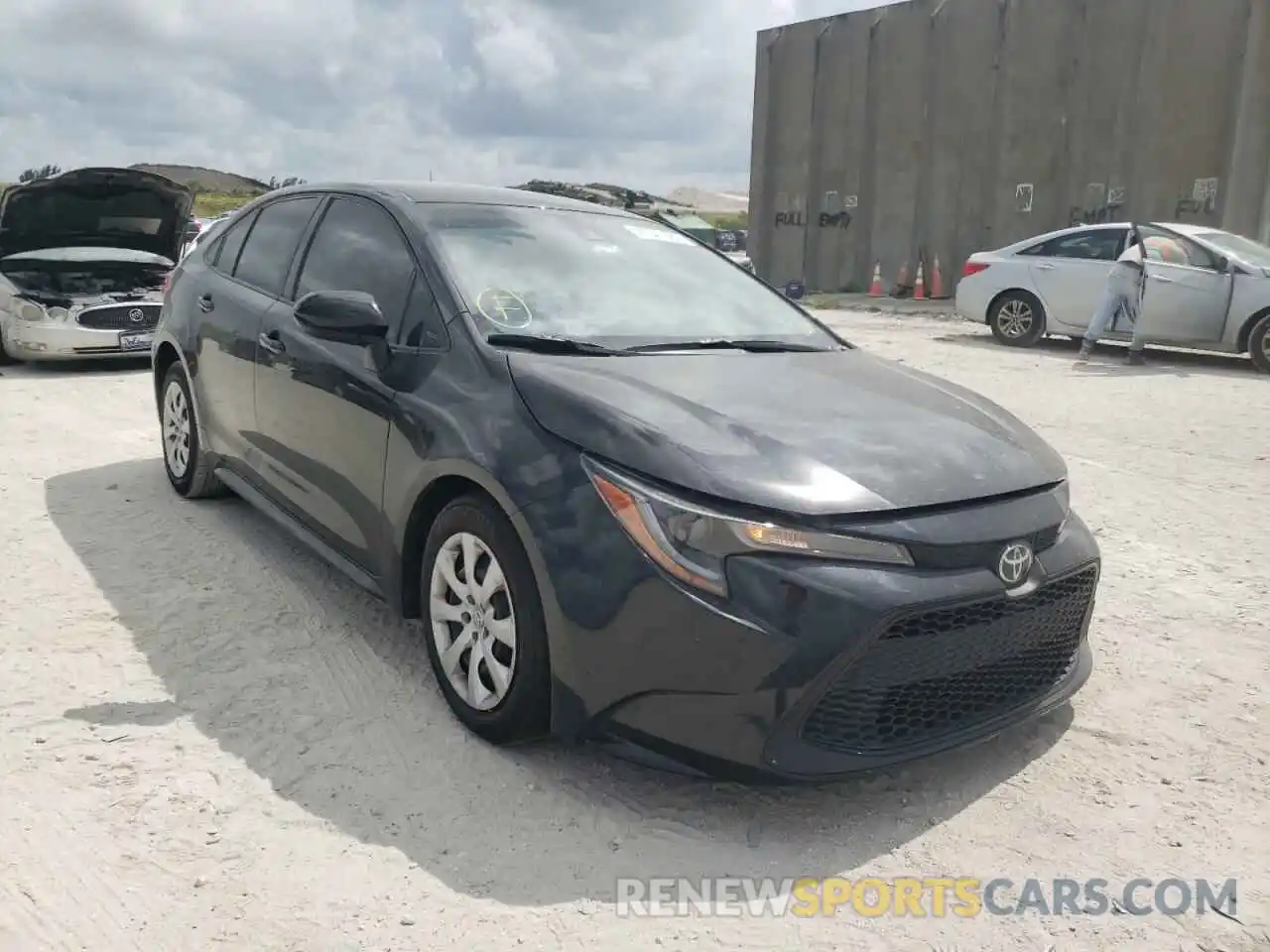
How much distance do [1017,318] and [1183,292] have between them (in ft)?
6.69

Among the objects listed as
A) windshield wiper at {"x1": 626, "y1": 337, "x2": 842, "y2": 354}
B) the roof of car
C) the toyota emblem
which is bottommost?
the toyota emblem

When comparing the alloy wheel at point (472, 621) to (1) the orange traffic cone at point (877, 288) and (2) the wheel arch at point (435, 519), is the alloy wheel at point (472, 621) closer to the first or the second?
(2) the wheel arch at point (435, 519)

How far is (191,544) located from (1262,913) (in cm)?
411

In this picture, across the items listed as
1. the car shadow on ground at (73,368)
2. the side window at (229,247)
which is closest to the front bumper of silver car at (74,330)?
the car shadow on ground at (73,368)

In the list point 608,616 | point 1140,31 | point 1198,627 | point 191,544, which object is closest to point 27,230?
point 191,544

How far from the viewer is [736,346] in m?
3.51

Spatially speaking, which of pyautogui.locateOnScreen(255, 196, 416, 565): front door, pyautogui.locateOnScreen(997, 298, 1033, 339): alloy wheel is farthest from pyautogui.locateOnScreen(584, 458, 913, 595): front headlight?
pyautogui.locateOnScreen(997, 298, 1033, 339): alloy wheel

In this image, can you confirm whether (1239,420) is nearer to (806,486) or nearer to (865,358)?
(865,358)

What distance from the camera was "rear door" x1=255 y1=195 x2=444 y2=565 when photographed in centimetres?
339

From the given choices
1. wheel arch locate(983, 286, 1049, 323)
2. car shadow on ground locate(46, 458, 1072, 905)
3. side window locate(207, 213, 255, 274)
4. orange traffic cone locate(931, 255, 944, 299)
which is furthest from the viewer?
orange traffic cone locate(931, 255, 944, 299)

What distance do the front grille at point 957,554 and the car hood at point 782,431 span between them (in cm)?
12

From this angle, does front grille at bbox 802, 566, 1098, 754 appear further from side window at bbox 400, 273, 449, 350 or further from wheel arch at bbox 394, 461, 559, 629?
side window at bbox 400, 273, 449, 350

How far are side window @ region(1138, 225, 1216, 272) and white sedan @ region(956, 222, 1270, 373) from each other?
0.03 ft

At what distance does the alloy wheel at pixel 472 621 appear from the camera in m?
2.86
